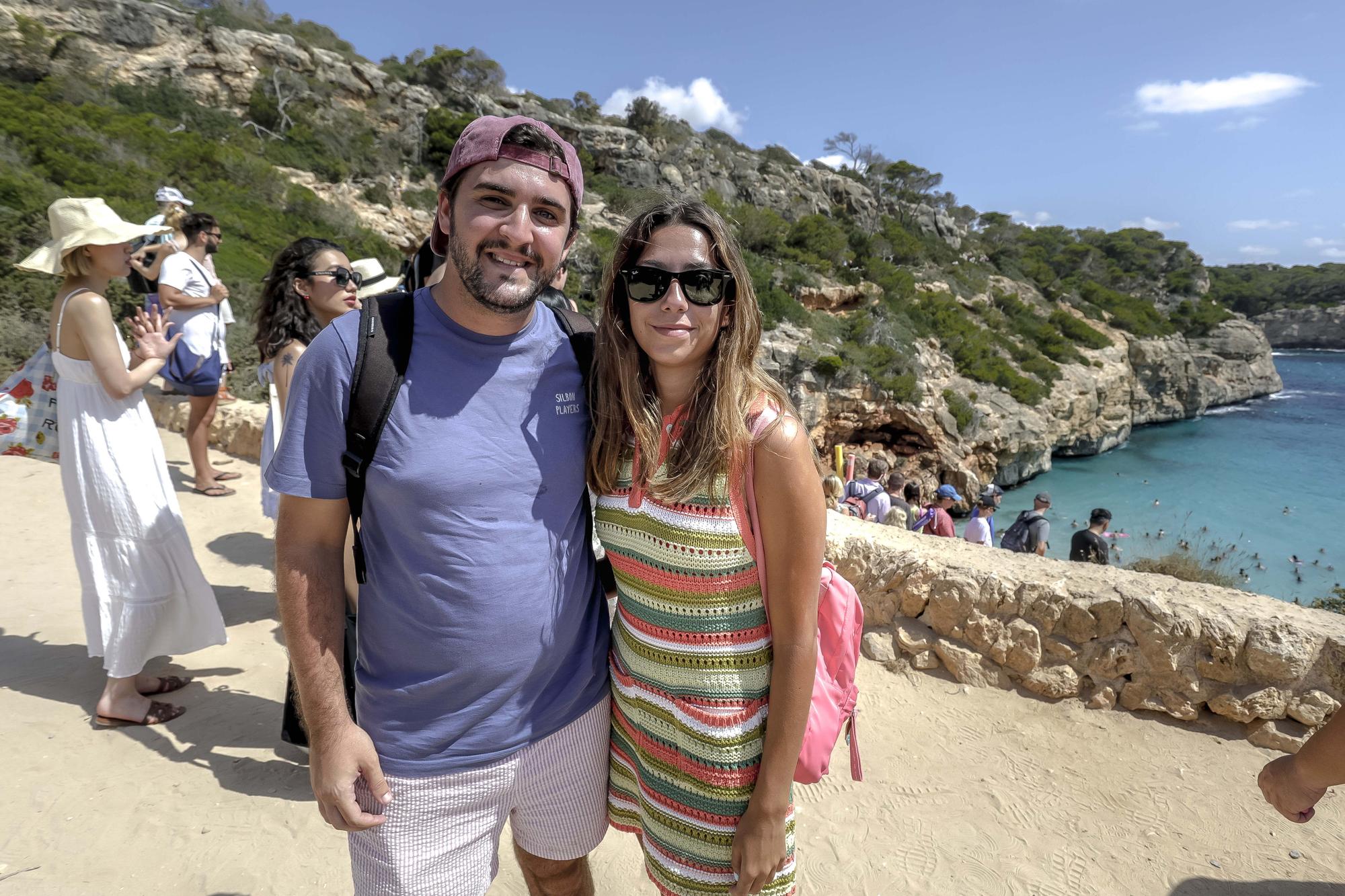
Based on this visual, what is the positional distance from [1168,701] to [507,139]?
3097 mm

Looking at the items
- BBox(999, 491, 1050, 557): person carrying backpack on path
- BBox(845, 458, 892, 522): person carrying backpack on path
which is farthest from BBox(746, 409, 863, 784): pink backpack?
BBox(999, 491, 1050, 557): person carrying backpack on path

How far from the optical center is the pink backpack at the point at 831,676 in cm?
134

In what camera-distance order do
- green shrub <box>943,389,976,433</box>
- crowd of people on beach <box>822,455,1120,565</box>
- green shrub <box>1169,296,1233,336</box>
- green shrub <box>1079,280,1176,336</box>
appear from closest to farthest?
crowd of people on beach <box>822,455,1120,565</box>, green shrub <box>943,389,976,433</box>, green shrub <box>1079,280,1176,336</box>, green shrub <box>1169,296,1233,336</box>

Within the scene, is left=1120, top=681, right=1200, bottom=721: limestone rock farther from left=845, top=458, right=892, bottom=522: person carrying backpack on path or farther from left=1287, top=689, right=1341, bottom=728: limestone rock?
left=845, top=458, right=892, bottom=522: person carrying backpack on path

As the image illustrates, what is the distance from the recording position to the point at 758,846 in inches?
48.7

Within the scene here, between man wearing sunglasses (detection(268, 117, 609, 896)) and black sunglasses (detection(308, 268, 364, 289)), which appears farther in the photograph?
black sunglasses (detection(308, 268, 364, 289))

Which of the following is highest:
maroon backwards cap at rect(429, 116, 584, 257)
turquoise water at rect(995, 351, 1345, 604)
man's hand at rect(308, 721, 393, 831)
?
maroon backwards cap at rect(429, 116, 584, 257)

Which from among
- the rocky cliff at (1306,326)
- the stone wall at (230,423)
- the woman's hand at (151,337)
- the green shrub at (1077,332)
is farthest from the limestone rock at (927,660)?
the rocky cliff at (1306,326)

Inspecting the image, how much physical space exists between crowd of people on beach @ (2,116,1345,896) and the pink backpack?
18 millimetres

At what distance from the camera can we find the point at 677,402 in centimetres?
134

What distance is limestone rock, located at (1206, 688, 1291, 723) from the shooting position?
2.45 meters

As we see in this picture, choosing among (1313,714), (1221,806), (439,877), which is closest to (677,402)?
(439,877)

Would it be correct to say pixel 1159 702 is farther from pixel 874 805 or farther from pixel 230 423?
pixel 230 423

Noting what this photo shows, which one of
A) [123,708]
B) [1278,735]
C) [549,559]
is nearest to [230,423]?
[123,708]
